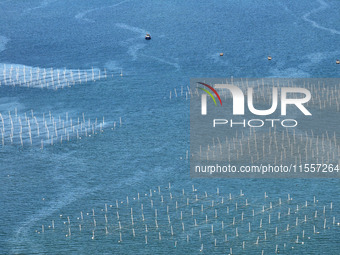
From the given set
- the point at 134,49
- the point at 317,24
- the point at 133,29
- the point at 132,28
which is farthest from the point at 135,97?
the point at 317,24

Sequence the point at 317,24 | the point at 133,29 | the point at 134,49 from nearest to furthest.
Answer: the point at 134,49 → the point at 317,24 → the point at 133,29

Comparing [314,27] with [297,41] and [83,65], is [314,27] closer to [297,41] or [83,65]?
[297,41]

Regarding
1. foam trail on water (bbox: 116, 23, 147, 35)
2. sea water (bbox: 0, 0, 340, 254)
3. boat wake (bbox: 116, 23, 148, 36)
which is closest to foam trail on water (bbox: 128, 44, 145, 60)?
sea water (bbox: 0, 0, 340, 254)

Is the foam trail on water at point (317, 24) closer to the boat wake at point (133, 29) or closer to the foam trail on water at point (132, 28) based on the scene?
the boat wake at point (133, 29)

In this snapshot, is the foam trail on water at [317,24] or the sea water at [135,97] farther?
the foam trail on water at [317,24]

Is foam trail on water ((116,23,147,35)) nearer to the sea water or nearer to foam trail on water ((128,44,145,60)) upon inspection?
the sea water

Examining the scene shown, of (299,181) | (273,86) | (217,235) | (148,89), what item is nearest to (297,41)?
(273,86)

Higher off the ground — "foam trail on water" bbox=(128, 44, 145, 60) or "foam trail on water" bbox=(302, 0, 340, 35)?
"foam trail on water" bbox=(302, 0, 340, 35)

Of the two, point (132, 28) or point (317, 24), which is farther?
point (132, 28)

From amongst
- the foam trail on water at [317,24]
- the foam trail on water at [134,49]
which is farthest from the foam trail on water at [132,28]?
the foam trail on water at [317,24]

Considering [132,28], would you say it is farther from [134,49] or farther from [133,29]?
[134,49]

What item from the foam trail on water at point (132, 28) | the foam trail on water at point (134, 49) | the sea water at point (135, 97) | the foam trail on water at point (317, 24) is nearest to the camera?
the sea water at point (135, 97)

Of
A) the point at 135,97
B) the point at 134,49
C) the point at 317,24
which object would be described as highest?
the point at 317,24

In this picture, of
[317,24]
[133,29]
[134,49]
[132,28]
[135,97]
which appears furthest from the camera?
[132,28]
